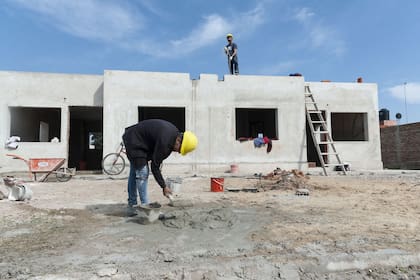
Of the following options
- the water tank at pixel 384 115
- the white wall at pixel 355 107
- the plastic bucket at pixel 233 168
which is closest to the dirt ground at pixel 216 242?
the plastic bucket at pixel 233 168

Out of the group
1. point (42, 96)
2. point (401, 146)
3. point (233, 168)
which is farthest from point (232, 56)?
point (401, 146)

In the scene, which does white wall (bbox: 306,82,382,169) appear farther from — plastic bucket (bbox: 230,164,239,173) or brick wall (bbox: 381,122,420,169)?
brick wall (bbox: 381,122,420,169)

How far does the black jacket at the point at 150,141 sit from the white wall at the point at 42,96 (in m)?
7.71

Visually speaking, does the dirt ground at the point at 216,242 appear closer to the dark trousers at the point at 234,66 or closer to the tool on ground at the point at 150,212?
the tool on ground at the point at 150,212

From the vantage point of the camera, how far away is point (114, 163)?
408 inches

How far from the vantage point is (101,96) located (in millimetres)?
11219

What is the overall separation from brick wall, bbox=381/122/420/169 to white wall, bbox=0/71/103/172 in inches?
612

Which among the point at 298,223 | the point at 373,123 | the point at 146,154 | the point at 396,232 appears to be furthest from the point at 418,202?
the point at 373,123

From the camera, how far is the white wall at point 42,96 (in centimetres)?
1041

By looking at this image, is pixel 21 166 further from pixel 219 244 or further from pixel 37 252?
pixel 219 244

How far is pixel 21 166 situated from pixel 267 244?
32.7 feet

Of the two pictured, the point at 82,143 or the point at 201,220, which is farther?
the point at 82,143

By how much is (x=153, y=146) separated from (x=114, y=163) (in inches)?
268

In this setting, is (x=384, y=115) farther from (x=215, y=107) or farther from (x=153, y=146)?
(x=153, y=146)
